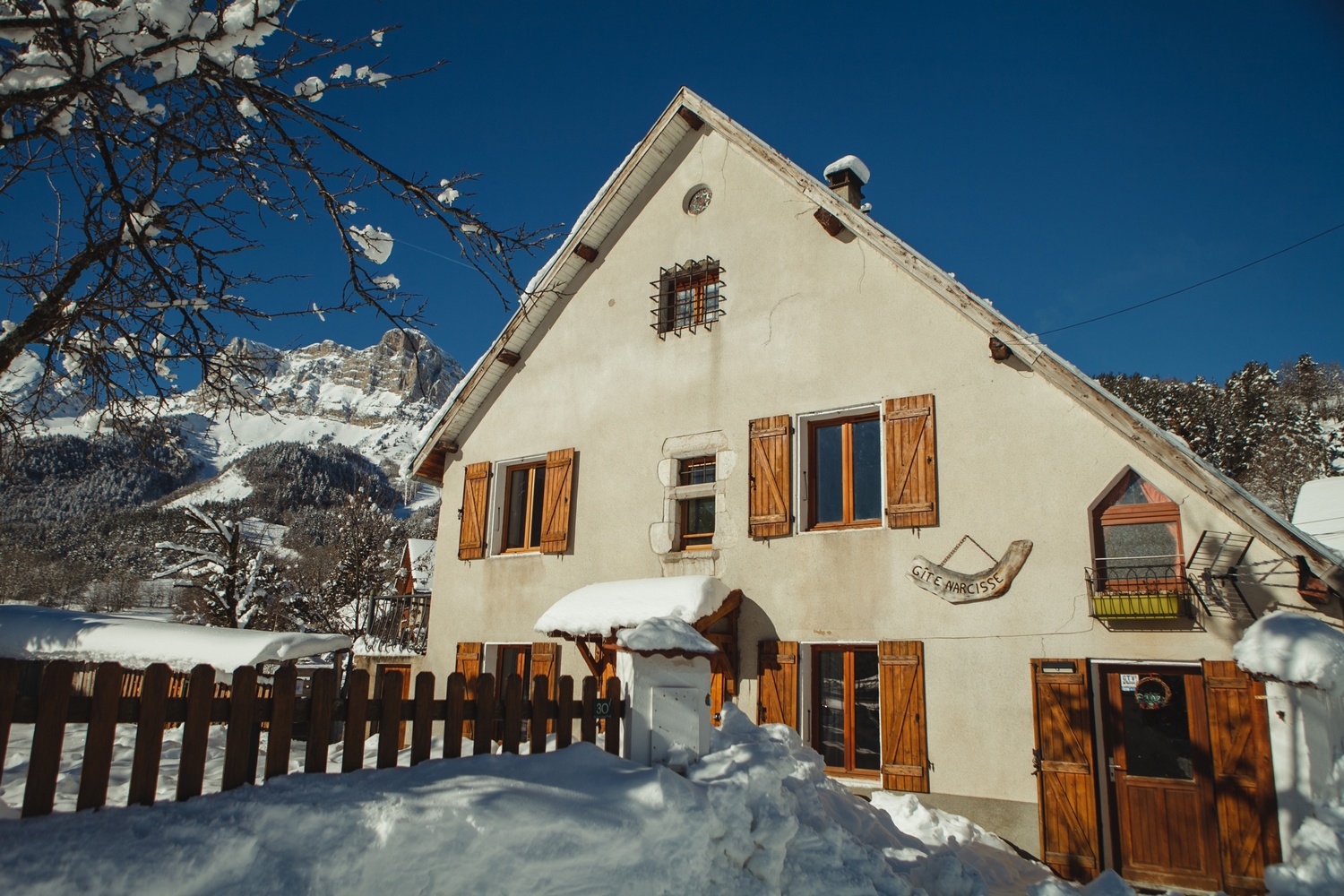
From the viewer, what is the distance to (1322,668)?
6.38 meters

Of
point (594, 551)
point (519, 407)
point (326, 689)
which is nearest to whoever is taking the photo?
point (326, 689)

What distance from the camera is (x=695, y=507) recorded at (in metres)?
11.0

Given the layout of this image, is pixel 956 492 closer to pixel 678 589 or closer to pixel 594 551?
pixel 678 589

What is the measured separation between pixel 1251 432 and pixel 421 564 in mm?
31661

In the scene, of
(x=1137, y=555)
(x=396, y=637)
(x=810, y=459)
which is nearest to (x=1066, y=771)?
(x=1137, y=555)

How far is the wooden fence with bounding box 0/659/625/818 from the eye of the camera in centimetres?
351

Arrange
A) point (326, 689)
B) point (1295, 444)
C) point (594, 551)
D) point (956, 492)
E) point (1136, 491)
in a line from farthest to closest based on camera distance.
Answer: point (1295, 444)
point (594, 551)
point (956, 492)
point (1136, 491)
point (326, 689)

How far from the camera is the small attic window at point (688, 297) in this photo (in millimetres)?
11388

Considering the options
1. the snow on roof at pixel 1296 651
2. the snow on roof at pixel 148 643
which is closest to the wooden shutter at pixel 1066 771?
the snow on roof at pixel 1296 651

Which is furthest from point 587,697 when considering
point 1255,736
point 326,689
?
point 1255,736

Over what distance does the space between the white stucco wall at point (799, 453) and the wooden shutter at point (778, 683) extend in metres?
0.13

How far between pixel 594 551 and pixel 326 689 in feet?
23.4

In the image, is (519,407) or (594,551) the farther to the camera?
(519,407)

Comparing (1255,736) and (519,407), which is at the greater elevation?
(519,407)
